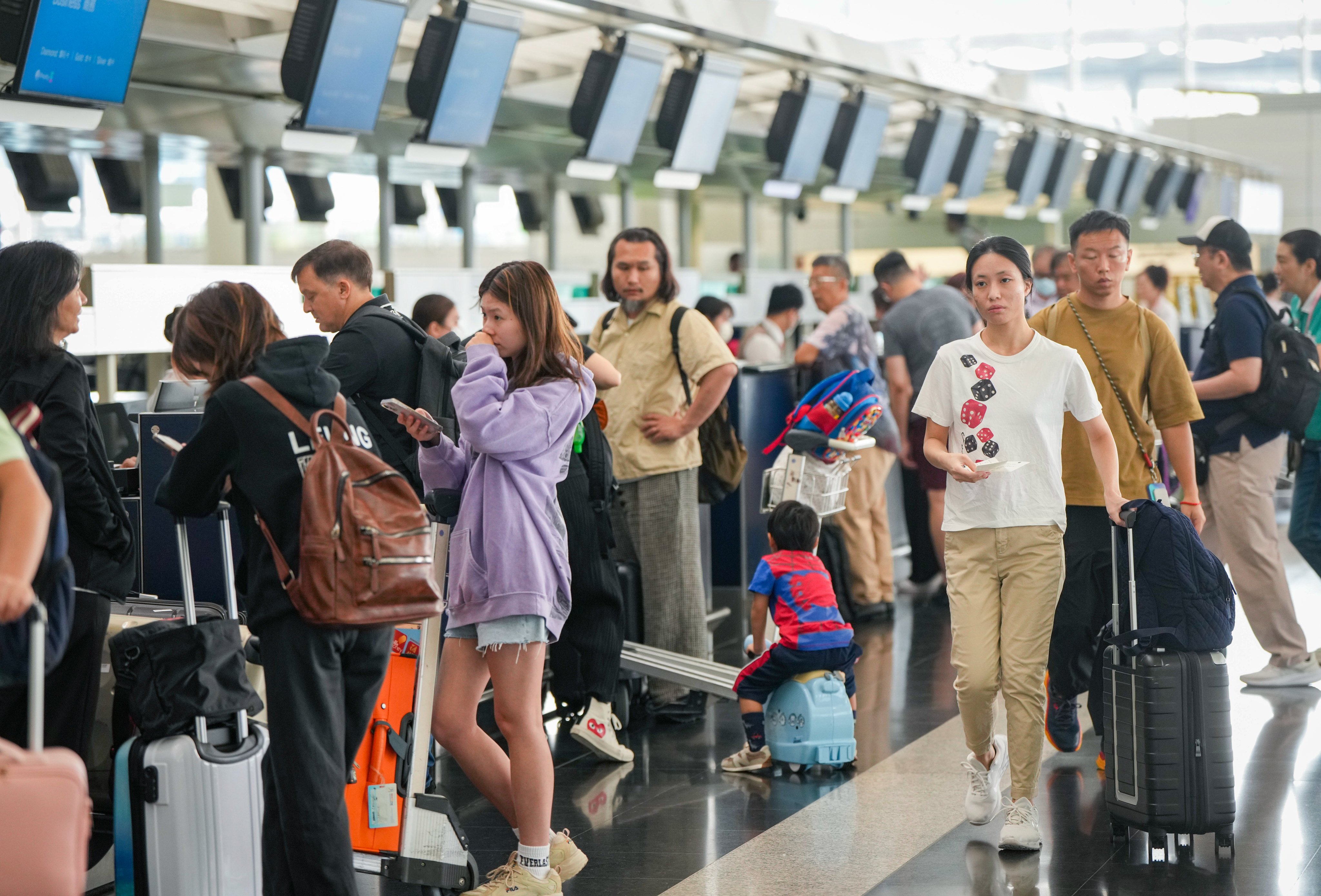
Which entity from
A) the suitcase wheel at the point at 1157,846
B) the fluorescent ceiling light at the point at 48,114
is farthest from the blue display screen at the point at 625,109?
the suitcase wheel at the point at 1157,846

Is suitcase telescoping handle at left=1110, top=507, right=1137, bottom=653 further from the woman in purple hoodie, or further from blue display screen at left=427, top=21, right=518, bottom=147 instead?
blue display screen at left=427, top=21, right=518, bottom=147

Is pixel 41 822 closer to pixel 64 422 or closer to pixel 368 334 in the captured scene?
pixel 64 422

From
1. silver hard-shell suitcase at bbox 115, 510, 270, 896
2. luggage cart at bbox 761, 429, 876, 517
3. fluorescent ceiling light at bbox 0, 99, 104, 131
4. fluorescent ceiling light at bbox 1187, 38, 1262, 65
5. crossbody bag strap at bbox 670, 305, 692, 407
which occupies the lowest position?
silver hard-shell suitcase at bbox 115, 510, 270, 896

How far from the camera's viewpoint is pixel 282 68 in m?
6.61

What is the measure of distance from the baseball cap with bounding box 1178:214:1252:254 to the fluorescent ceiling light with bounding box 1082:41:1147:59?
639 inches

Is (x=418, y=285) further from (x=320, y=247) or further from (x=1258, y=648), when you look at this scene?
(x=1258, y=648)

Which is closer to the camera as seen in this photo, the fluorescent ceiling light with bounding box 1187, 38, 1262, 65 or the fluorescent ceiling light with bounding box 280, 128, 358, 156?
the fluorescent ceiling light with bounding box 280, 128, 358, 156

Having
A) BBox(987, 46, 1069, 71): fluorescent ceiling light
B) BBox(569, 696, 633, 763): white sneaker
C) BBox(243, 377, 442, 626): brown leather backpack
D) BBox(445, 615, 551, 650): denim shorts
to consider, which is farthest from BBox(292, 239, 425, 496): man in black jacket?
BBox(987, 46, 1069, 71): fluorescent ceiling light

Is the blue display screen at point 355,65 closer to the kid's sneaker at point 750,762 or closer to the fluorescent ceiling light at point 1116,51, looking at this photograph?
the kid's sneaker at point 750,762

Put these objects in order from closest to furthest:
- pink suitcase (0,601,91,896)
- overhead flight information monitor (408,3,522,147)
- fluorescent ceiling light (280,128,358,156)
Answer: pink suitcase (0,601,91,896)
fluorescent ceiling light (280,128,358,156)
overhead flight information monitor (408,3,522,147)

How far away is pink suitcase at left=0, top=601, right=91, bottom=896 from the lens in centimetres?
226

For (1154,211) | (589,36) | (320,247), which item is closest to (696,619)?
(320,247)

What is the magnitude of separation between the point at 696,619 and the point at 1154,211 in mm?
16213

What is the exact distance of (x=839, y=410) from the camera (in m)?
5.62
